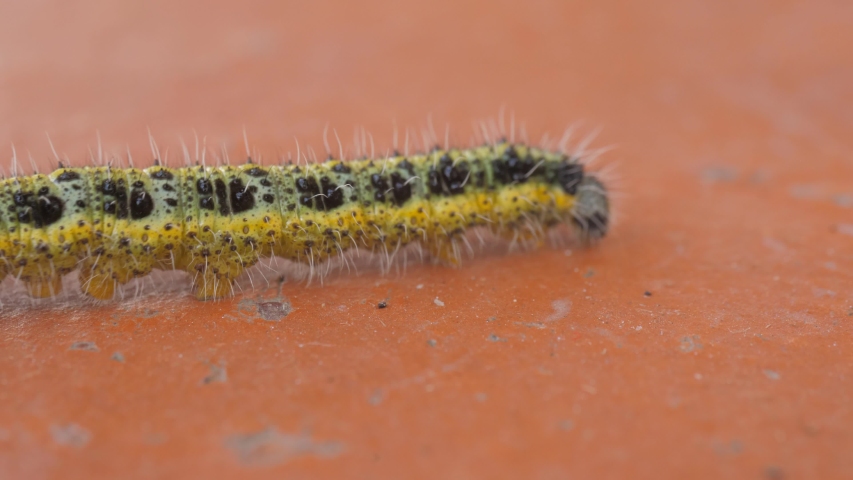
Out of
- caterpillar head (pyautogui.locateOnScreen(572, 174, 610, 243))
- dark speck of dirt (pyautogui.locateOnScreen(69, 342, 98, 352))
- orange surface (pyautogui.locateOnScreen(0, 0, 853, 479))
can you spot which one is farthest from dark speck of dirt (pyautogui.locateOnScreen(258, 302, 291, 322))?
caterpillar head (pyautogui.locateOnScreen(572, 174, 610, 243))

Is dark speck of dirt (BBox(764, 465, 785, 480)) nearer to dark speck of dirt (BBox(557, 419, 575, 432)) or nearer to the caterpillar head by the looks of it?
dark speck of dirt (BBox(557, 419, 575, 432))

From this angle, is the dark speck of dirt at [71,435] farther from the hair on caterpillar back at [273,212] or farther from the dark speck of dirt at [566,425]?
the dark speck of dirt at [566,425]

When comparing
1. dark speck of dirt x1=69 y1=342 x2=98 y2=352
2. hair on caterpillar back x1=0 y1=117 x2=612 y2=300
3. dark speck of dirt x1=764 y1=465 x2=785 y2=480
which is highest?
hair on caterpillar back x1=0 y1=117 x2=612 y2=300

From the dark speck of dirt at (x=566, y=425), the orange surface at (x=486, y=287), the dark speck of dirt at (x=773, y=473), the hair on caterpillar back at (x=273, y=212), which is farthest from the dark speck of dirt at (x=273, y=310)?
the dark speck of dirt at (x=773, y=473)

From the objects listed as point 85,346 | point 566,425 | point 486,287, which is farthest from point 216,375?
point 486,287

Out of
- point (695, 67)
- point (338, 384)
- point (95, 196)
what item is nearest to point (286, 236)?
point (95, 196)
